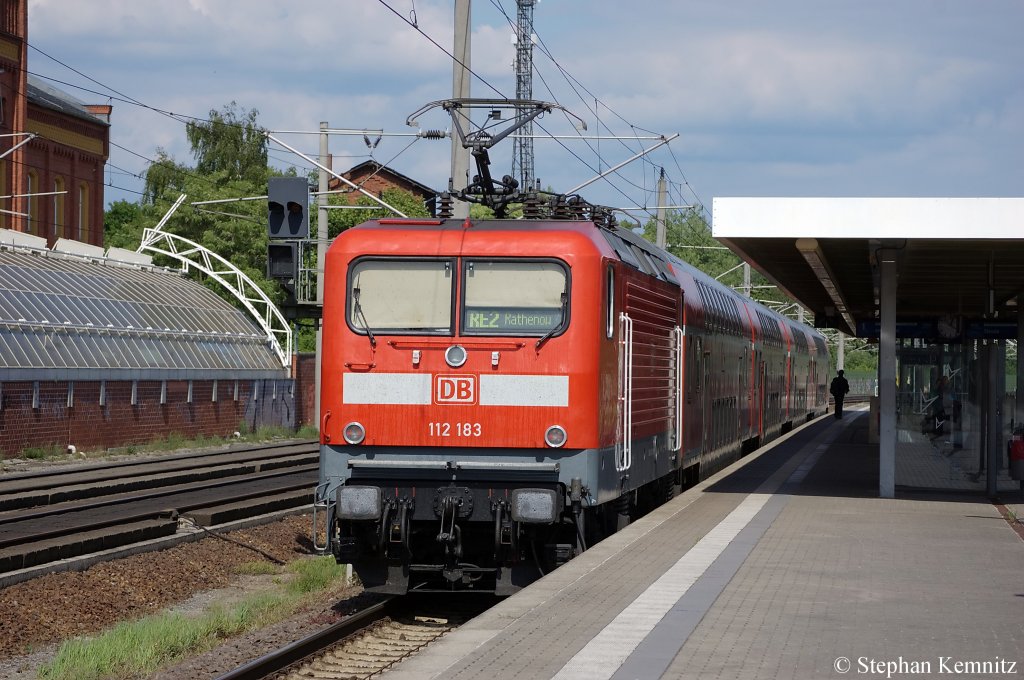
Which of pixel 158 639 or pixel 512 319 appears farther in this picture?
pixel 512 319

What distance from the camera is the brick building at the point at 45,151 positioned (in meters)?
48.0

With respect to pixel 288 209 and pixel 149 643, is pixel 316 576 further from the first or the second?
pixel 288 209

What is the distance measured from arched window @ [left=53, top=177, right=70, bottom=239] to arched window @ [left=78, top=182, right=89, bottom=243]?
0.85 m

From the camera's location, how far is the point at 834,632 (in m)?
8.05

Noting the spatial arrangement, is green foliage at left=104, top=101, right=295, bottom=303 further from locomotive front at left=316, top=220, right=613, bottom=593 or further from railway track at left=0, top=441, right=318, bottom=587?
locomotive front at left=316, top=220, right=613, bottom=593

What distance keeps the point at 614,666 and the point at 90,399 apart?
2591cm

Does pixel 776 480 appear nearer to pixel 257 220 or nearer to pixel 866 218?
pixel 866 218

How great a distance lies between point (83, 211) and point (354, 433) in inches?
1965

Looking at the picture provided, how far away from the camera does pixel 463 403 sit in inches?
424

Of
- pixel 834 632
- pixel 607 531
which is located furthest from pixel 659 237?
pixel 834 632

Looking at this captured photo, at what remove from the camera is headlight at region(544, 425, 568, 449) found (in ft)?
35.1

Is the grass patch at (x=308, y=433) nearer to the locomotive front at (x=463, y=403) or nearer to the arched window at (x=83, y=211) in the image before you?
the arched window at (x=83, y=211)

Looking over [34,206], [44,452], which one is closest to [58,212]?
[34,206]

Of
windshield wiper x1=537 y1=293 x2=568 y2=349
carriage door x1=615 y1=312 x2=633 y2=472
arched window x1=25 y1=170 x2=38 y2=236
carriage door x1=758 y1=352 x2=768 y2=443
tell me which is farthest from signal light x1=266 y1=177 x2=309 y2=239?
arched window x1=25 y1=170 x2=38 y2=236
